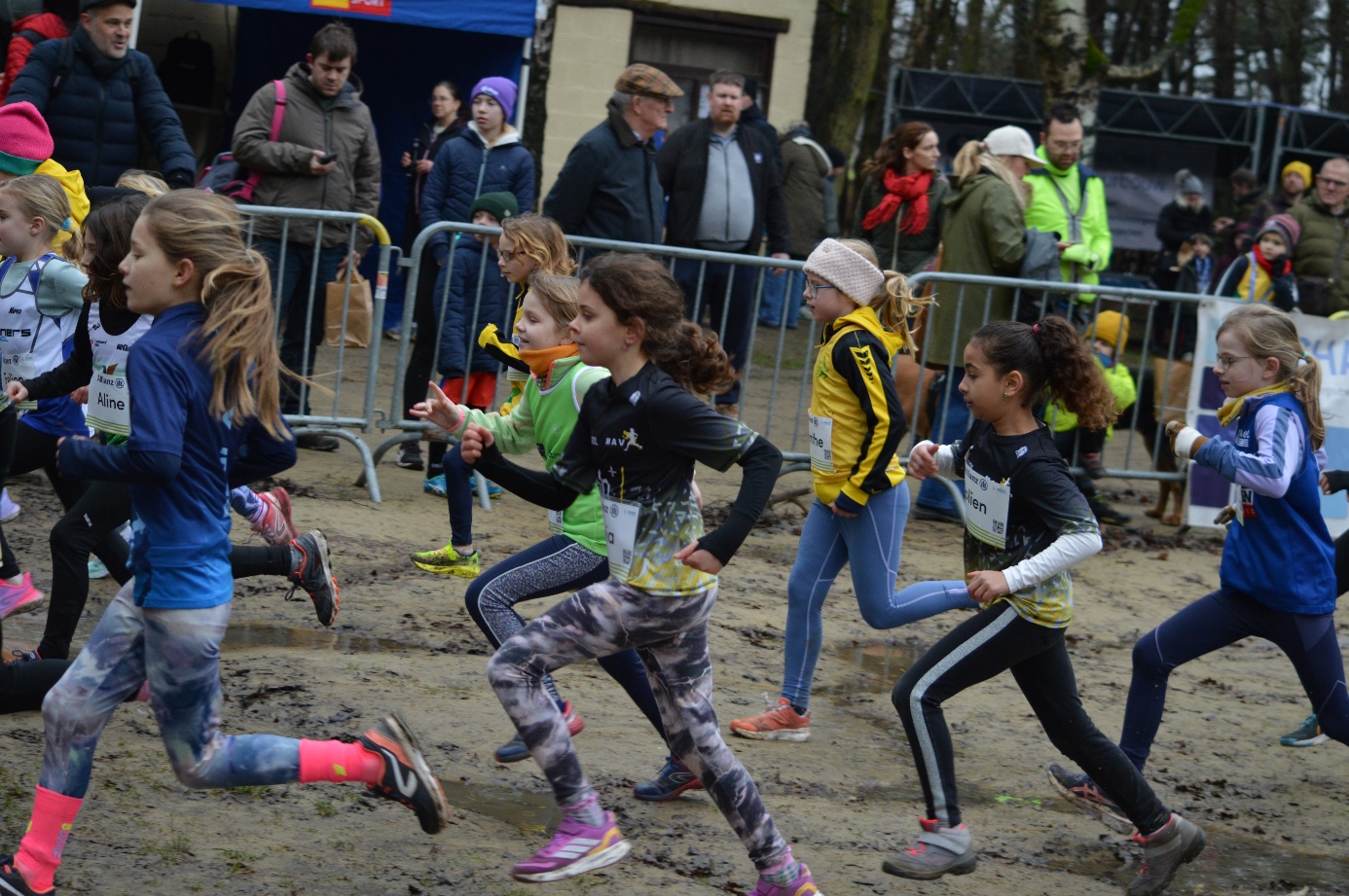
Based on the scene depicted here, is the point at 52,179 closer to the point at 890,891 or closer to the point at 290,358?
the point at 290,358

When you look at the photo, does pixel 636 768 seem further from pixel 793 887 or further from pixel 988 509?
pixel 988 509

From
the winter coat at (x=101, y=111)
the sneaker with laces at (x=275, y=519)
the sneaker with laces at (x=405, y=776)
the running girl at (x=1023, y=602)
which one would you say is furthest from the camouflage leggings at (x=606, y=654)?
the winter coat at (x=101, y=111)

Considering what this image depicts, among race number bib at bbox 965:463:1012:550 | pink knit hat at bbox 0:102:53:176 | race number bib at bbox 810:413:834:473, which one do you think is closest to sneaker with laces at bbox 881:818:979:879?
race number bib at bbox 965:463:1012:550

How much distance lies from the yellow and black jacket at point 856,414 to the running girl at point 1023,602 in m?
0.71

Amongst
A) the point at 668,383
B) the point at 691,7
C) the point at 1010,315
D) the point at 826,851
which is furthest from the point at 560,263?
the point at 691,7

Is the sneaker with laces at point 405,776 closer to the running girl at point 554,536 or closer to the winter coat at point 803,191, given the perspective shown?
the running girl at point 554,536

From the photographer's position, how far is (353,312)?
925 cm

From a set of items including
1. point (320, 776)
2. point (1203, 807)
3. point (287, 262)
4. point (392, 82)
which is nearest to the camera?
point (320, 776)

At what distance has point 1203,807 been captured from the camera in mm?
5133

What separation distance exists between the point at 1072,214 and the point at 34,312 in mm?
6234

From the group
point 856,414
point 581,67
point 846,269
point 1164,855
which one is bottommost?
point 1164,855

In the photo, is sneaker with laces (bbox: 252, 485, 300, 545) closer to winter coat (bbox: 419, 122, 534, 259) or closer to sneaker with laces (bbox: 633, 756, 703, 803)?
sneaker with laces (bbox: 633, 756, 703, 803)

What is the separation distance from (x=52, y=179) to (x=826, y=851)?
3.75 m

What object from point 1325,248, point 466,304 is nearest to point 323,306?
point 466,304
